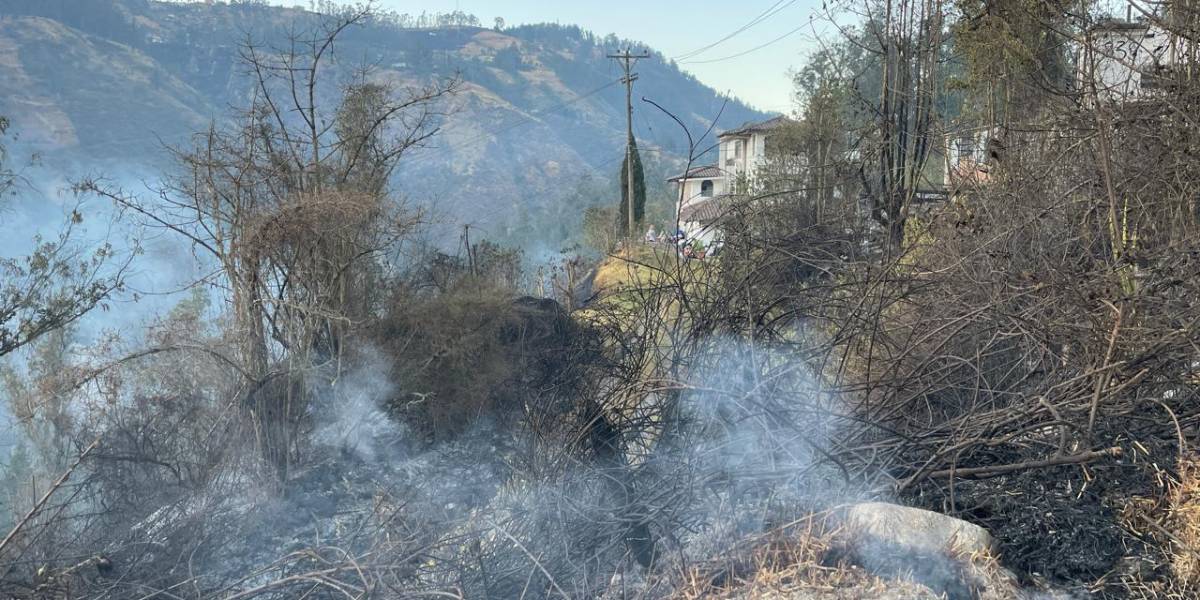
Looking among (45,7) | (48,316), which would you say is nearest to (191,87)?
(45,7)

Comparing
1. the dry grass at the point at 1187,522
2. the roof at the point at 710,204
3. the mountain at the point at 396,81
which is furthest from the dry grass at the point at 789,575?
the mountain at the point at 396,81

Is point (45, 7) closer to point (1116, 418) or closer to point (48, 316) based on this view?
point (48, 316)

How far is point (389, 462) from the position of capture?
8062 mm

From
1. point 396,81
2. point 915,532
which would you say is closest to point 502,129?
point 396,81

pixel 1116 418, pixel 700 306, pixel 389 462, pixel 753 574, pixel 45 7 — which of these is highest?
pixel 45 7

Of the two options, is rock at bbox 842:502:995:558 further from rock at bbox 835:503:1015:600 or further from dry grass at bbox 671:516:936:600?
dry grass at bbox 671:516:936:600

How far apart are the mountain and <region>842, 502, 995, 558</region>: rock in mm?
24390

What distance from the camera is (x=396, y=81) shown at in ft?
114

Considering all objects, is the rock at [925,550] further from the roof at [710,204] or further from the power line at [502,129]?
Answer: the power line at [502,129]

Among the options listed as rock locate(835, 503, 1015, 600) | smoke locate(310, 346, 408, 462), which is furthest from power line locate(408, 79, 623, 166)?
rock locate(835, 503, 1015, 600)

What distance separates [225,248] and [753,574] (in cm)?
507

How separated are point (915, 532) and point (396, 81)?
33150 millimetres

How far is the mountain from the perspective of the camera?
60188 mm

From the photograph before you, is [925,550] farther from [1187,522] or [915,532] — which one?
[1187,522]
